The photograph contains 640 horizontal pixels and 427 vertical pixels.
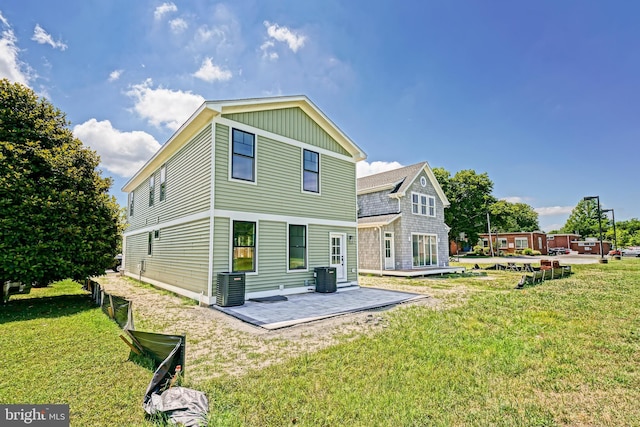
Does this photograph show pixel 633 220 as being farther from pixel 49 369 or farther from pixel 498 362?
pixel 49 369

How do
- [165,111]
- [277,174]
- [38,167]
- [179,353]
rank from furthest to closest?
[165,111] → [277,174] → [38,167] → [179,353]

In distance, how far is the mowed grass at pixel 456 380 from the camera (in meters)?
2.94

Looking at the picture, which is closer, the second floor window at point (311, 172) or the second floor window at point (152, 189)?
the second floor window at point (311, 172)

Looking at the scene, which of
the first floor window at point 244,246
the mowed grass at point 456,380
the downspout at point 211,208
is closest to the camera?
the mowed grass at point 456,380

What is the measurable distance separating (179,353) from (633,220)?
95818 millimetres

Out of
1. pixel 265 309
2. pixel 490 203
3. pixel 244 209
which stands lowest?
pixel 265 309

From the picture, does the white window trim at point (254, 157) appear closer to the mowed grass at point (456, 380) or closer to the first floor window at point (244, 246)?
the first floor window at point (244, 246)

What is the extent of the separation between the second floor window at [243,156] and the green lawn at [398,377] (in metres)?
5.15

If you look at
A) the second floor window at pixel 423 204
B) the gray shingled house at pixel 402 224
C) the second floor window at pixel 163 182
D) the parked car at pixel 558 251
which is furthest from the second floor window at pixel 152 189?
the parked car at pixel 558 251

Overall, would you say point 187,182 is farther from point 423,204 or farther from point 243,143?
point 423,204

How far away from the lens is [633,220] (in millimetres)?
67125

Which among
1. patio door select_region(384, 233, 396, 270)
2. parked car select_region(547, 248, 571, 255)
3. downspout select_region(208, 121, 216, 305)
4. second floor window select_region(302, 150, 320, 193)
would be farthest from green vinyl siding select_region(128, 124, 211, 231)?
parked car select_region(547, 248, 571, 255)

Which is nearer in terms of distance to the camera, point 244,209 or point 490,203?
point 244,209

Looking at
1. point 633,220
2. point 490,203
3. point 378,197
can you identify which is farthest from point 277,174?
point 633,220
